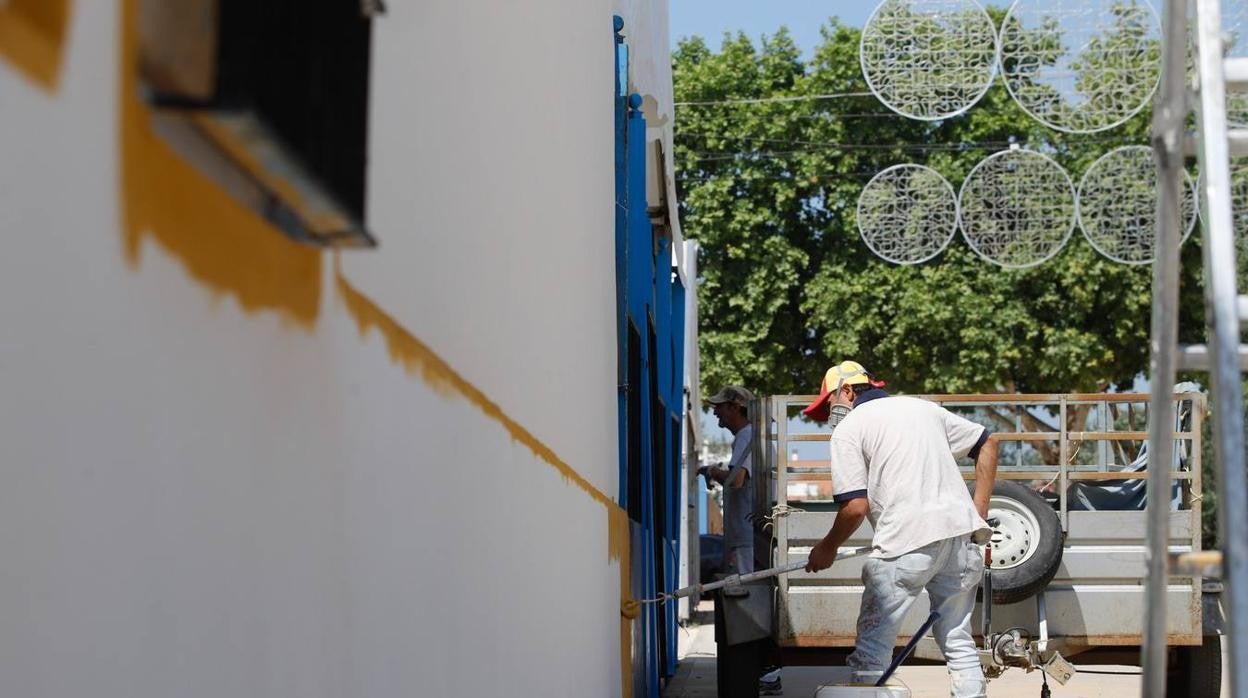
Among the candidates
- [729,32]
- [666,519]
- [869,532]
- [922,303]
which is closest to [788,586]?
[869,532]

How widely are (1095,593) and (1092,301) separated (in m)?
19.7

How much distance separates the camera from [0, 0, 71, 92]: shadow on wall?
1.02 m

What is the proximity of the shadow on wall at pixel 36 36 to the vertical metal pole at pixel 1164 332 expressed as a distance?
5.60 feet

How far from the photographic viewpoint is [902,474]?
640 cm

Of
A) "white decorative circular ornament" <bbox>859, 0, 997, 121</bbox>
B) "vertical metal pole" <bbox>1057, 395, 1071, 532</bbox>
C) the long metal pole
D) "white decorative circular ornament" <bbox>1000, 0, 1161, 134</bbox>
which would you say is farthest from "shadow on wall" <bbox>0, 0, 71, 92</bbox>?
"white decorative circular ornament" <bbox>859, 0, 997, 121</bbox>

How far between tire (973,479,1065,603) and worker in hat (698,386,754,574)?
294 centimetres

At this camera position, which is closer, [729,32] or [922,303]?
[922,303]

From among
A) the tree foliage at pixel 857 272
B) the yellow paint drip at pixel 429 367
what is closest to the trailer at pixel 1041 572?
the yellow paint drip at pixel 429 367

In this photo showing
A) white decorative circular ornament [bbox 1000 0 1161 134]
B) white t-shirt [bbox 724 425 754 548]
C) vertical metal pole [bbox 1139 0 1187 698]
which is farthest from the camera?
white decorative circular ornament [bbox 1000 0 1161 134]

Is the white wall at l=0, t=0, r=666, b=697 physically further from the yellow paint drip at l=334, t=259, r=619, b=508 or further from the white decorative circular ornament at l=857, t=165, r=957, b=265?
the white decorative circular ornament at l=857, t=165, r=957, b=265

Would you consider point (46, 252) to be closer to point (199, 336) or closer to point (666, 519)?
point (199, 336)

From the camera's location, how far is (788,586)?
26.5 feet

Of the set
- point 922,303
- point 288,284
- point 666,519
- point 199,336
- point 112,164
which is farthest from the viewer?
point 922,303

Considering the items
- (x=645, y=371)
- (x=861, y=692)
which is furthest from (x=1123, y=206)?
(x=861, y=692)
